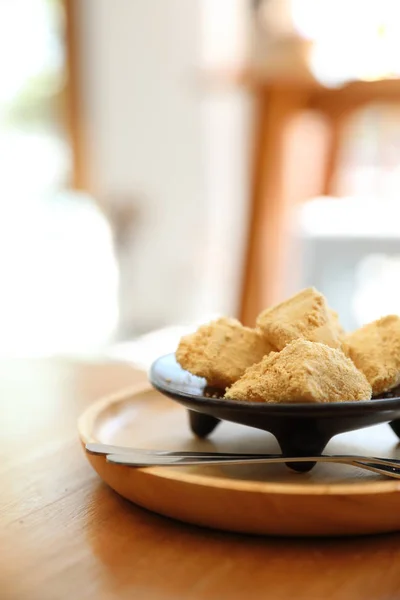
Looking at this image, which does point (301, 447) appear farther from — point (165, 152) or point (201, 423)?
point (165, 152)

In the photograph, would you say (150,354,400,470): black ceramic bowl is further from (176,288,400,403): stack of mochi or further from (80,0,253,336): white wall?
(80,0,253,336): white wall

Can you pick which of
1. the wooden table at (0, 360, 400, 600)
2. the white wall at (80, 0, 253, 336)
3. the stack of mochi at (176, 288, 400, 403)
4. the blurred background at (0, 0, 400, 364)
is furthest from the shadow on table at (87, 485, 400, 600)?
the white wall at (80, 0, 253, 336)

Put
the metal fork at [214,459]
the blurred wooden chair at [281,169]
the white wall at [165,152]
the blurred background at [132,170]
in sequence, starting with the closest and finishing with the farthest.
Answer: the metal fork at [214,459], the blurred wooden chair at [281,169], the blurred background at [132,170], the white wall at [165,152]

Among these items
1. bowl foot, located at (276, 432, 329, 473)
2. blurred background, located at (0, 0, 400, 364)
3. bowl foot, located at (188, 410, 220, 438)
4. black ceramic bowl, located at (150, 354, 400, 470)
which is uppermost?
black ceramic bowl, located at (150, 354, 400, 470)

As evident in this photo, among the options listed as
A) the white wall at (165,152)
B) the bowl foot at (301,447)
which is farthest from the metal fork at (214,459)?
the white wall at (165,152)

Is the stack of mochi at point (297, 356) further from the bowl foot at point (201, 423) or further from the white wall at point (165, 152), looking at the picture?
the white wall at point (165, 152)

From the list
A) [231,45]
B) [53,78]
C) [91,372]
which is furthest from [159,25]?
[91,372]

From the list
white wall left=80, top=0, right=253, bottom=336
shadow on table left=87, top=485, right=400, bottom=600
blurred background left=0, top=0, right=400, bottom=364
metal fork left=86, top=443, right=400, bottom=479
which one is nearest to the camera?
shadow on table left=87, top=485, right=400, bottom=600

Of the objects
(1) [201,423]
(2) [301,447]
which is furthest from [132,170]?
(2) [301,447]
